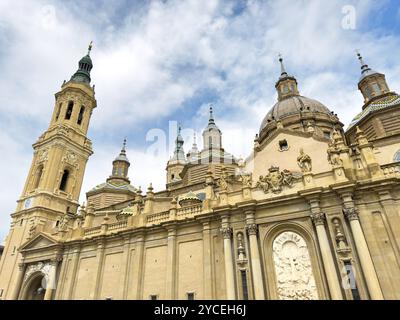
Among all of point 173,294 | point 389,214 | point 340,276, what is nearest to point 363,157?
point 389,214

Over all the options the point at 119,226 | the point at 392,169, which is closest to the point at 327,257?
the point at 392,169

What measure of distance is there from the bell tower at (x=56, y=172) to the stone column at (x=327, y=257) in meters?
29.3

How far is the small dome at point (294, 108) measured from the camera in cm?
3753

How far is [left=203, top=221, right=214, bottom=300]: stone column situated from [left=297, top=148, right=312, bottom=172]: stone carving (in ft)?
26.6

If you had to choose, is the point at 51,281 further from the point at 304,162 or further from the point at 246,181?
the point at 304,162

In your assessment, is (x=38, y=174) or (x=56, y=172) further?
(x=38, y=174)

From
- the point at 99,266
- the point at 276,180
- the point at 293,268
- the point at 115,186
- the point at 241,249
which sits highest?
the point at 115,186

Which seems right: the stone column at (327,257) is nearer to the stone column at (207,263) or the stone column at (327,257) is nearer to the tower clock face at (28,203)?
the stone column at (207,263)

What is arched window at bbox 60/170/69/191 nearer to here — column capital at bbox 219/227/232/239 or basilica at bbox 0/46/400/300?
basilica at bbox 0/46/400/300

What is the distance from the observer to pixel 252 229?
63.1 feet

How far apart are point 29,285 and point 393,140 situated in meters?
36.4

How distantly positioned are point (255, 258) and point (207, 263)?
3.71 meters

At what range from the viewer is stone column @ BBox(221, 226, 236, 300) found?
719 inches

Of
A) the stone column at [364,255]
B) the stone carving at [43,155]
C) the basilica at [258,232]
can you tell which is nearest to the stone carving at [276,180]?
the basilica at [258,232]
